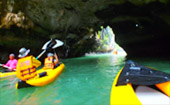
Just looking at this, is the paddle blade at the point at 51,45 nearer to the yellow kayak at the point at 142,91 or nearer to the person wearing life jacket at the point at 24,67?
the person wearing life jacket at the point at 24,67

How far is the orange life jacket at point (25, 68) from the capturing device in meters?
3.40

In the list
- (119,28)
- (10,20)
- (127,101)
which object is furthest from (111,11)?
(127,101)

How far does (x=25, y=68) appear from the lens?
3473 mm

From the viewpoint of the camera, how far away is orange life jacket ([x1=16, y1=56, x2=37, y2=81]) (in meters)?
3.40

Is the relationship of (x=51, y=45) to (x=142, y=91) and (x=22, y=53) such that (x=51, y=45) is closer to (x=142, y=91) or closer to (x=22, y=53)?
(x=22, y=53)

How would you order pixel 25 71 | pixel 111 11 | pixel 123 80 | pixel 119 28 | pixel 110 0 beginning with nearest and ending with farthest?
1. pixel 123 80
2. pixel 25 71
3. pixel 110 0
4. pixel 111 11
5. pixel 119 28

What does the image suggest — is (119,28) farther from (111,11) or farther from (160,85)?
(160,85)

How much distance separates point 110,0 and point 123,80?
21.8 feet

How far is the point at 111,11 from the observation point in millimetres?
9117

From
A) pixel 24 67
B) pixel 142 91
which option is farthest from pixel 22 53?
pixel 142 91

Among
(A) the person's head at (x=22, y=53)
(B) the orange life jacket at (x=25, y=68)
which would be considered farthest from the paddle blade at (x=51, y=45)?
(B) the orange life jacket at (x=25, y=68)

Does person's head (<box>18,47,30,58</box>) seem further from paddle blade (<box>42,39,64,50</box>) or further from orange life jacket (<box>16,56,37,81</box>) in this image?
paddle blade (<box>42,39,64,50</box>)

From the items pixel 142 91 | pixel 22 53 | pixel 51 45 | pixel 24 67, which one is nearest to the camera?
pixel 142 91

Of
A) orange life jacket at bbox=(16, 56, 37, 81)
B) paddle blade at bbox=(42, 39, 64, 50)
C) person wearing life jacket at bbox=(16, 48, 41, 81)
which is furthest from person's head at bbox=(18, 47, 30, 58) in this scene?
paddle blade at bbox=(42, 39, 64, 50)
